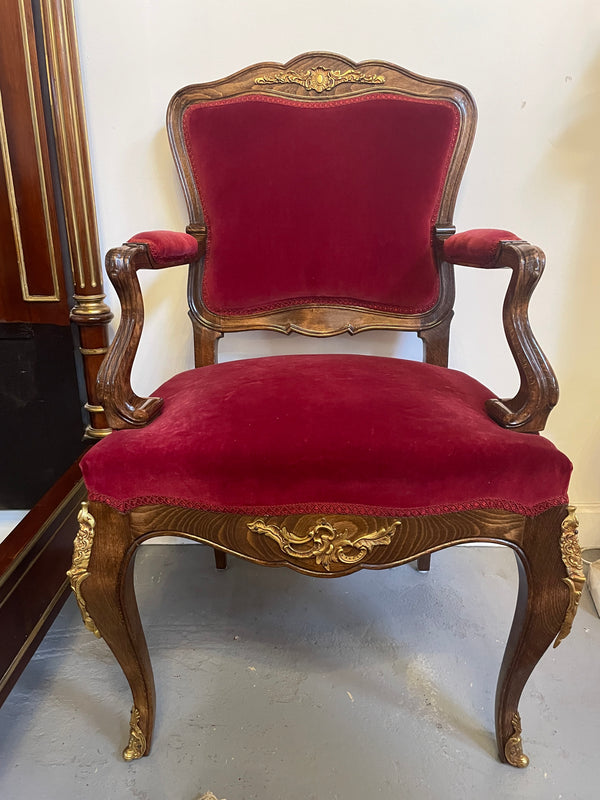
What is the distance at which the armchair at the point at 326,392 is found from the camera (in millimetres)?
758

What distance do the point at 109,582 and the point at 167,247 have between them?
56 cm

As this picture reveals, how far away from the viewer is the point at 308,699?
42.2 inches

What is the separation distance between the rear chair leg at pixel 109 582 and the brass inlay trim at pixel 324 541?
0.20 m

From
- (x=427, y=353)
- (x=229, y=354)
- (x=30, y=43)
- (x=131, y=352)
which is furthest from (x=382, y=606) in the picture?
(x=30, y=43)

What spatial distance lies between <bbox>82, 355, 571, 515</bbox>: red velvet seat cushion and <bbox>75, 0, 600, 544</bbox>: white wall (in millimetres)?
670

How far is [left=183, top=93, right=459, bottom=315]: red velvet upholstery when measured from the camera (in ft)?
3.66

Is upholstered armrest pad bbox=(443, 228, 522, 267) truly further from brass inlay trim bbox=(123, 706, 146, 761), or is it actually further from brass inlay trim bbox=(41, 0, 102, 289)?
brass inlay trim bbox=(123, 706, 146, 761)

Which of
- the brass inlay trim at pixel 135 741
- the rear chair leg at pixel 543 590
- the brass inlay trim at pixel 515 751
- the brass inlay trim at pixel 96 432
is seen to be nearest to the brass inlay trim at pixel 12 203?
the brass inlay trim at pixel 96 432

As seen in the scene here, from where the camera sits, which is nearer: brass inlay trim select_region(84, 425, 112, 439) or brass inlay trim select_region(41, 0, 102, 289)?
brass inlay trim select_region(41, 0, 102, 289)

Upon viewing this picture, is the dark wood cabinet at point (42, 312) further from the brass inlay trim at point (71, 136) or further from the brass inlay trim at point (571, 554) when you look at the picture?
the brass inlay trim at point (571, 554)

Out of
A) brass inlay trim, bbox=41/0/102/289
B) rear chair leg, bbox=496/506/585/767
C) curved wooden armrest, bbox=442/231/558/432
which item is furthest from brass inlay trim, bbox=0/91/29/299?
rear chair leg, bbox=496/506/585/767

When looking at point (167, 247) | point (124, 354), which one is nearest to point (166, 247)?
point (167, 247)

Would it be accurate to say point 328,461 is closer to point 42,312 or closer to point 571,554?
point 571,554

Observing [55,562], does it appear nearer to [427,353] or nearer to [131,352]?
[131,352]
